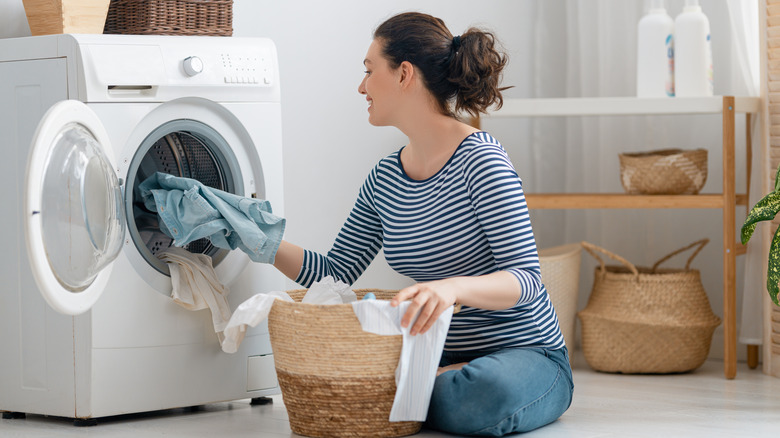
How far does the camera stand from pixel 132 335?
1.92 metres

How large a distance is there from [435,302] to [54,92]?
841mm

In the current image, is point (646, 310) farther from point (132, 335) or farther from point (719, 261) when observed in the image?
point (132, 335)

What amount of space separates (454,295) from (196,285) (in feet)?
1.95

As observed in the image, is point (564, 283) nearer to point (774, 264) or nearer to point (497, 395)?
point (774, 264)

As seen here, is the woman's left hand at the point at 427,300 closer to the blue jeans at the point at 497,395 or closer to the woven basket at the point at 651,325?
the blue jeans at the point at 497,395

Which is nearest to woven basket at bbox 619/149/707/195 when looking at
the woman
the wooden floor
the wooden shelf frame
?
the wooden shelf frame

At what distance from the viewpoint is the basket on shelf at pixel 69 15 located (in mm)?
1947

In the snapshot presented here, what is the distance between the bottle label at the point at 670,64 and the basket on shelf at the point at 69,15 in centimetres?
148

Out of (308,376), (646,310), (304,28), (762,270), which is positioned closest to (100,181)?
(308,376)

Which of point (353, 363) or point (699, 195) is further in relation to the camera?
point (699, 195)

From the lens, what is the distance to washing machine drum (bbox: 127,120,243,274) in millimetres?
1987

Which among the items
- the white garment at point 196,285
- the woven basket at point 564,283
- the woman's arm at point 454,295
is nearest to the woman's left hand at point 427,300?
the woman's arm at point 454,295

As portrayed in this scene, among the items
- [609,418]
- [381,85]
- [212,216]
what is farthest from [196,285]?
[609,418]

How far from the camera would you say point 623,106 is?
8.43ft
